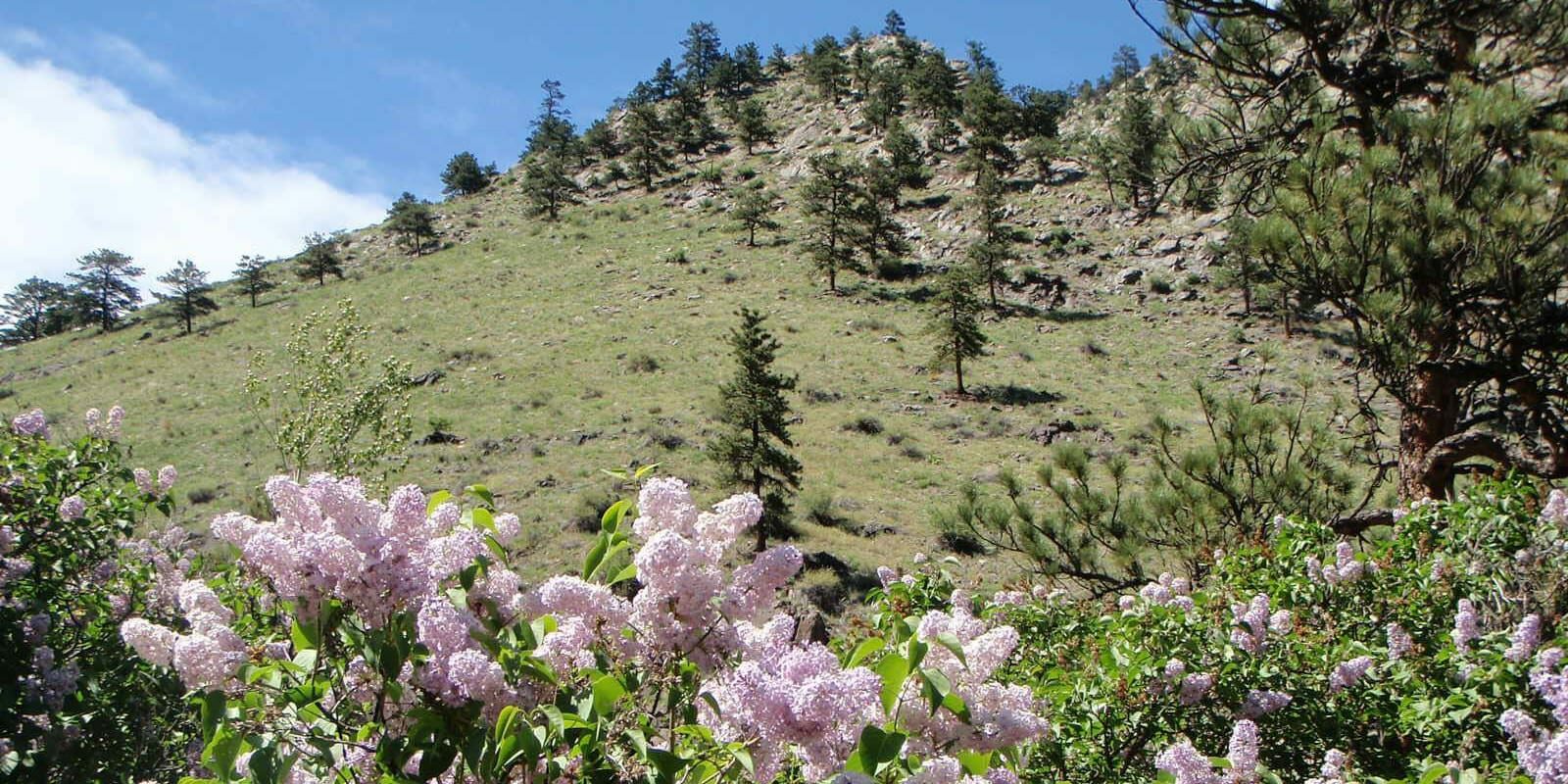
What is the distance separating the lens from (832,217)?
54.7 m

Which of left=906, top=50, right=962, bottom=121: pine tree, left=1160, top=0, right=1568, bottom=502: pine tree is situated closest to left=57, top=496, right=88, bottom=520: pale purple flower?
left=1160, top=0, right=1568, bottom=502: pine tree

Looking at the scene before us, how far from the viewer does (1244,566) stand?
462cm

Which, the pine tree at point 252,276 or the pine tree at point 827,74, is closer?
the pine tree at point 252,276

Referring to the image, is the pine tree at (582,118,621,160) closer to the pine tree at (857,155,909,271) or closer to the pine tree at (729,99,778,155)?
the pine tree at (729,99,778,155)

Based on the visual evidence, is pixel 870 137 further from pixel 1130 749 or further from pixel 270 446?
pixel 1130 749

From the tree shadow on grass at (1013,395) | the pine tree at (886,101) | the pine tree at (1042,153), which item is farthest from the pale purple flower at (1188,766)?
the pine tree at (886,101)

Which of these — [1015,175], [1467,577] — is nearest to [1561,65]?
[1467,577]

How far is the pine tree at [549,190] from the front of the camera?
247 feet

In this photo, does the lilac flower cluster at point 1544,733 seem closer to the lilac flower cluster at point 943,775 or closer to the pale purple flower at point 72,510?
the lilac flower cluster at point 943,775

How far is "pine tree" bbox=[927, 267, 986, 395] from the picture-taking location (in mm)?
38438

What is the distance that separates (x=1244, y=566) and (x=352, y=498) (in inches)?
171

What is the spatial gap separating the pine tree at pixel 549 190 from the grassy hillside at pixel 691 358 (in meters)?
4.62

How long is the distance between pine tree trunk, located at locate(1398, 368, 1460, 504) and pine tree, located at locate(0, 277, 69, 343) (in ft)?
289

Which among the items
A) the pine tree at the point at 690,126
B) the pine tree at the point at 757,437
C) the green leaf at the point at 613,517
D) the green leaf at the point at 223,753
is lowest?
the pine tree at the point at 757,437
